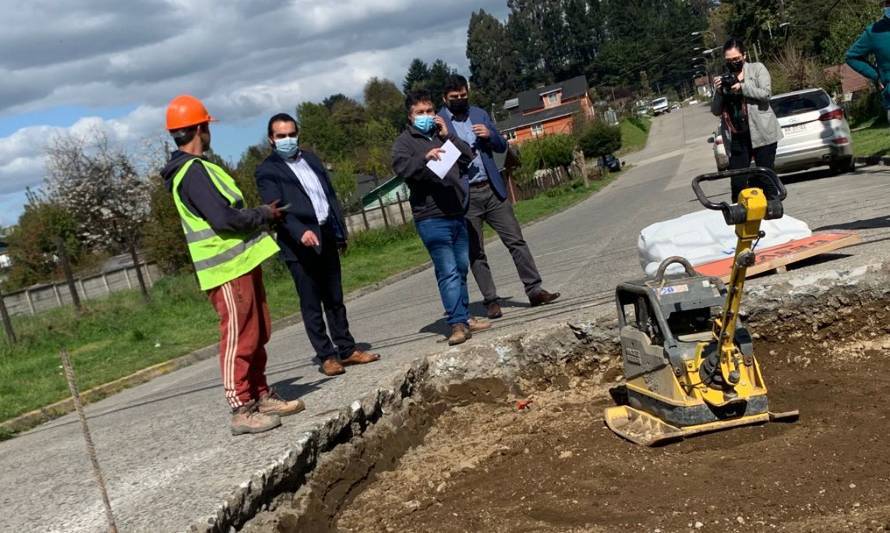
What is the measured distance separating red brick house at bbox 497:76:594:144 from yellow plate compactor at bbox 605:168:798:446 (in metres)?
96.8

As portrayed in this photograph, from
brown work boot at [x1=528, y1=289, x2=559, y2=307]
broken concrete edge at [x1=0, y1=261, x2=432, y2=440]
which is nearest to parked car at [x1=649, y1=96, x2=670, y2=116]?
broken concrete edge at [x1=0, y1=261, x2=432, y2=440]

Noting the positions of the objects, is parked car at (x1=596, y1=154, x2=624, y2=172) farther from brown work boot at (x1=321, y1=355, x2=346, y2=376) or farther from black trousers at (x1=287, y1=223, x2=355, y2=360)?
brown work boot at (x1=321, y1=355, x2=346, y2=376)

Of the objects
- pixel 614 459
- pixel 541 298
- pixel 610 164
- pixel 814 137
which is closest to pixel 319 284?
pixel 541 298

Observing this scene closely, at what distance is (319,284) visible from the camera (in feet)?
21.5

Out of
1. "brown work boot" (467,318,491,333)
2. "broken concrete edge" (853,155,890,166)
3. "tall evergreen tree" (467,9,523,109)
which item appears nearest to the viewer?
"brown work boot" (467,318,491,333)

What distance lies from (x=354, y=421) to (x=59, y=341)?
464 inches

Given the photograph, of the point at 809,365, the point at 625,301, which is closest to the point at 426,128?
the point at 625,301

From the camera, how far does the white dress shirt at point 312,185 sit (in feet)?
20.9

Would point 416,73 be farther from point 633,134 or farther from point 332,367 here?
point 332,367

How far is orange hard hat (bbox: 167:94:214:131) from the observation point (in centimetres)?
490

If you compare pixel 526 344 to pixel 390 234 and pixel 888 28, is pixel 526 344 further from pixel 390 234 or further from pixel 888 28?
pixel 390 234

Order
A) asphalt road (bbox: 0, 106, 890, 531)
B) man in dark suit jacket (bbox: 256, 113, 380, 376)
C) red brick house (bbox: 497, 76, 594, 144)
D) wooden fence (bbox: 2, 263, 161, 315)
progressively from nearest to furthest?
asphalt road (bbox: 0, 106, 890, 531)
man in dark suit jacket (bbox: 256, 113, 380, 376)
wooden fence (bbox: 2, 263, 161, 315)
red brick house (bbox: 497, 76, 594, 144)

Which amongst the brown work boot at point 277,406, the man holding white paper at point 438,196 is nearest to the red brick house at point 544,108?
the man holding white paper at point 438,196

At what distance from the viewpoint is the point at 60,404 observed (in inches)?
364
